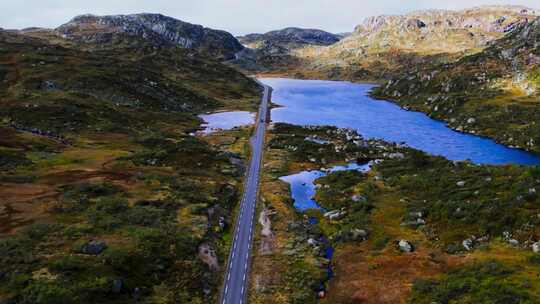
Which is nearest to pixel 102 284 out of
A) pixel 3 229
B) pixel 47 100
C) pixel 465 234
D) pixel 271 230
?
pixel 3 229

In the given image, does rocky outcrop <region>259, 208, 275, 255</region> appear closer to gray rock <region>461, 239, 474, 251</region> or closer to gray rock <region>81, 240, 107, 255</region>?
gray rock <region>81, 240, 107, 255</region>

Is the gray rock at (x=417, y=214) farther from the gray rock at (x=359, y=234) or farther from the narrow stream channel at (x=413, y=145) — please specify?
the narrow stream channel at (x=413, y=145)

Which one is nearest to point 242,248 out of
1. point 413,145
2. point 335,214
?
point 335,214

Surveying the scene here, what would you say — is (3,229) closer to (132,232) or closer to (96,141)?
(132,232)

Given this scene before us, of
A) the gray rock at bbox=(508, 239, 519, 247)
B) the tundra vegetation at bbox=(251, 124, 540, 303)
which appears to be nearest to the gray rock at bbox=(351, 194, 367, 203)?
the tundra vegetation at bbox=(251, 124, 540, 303)

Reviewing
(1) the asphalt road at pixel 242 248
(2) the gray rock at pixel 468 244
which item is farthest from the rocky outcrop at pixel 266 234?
(2) the gray rock at pixel 468 244

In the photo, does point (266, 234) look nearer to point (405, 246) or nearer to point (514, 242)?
point (405, 246)
